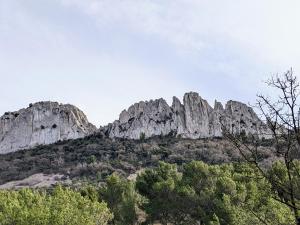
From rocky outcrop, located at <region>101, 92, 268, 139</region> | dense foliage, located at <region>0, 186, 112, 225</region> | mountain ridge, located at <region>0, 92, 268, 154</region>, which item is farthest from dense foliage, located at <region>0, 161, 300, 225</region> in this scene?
rocky outcrop, located at <region>101, 92, 268, 139</region>

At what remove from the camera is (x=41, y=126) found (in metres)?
158

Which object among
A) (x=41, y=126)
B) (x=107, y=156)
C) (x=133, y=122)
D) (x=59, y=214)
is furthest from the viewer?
(x=41, y=126)

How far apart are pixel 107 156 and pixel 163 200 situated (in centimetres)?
6461

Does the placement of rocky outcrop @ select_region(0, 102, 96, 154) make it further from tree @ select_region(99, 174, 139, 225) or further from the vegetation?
tree @ select_region(99, 174, 139, 225)

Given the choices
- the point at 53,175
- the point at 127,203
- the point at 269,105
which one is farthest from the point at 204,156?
the point at 269,105

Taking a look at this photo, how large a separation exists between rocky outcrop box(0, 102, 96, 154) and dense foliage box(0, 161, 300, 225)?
96.0 m

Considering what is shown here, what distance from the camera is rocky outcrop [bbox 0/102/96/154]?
505 feet

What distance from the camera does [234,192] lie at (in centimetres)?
4794

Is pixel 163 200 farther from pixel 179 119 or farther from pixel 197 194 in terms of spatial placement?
pixel 179 119

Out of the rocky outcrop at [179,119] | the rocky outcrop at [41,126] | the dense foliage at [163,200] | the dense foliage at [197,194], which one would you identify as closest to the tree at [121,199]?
the dense foliage at [163,200]

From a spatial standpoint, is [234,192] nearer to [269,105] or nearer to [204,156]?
[269,105]

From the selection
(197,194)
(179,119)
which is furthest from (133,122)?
(197,194)

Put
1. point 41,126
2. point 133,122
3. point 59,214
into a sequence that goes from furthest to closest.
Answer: point 41,126 → point 133,122 → point 59,214

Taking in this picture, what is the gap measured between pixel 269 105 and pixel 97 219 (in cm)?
3391
